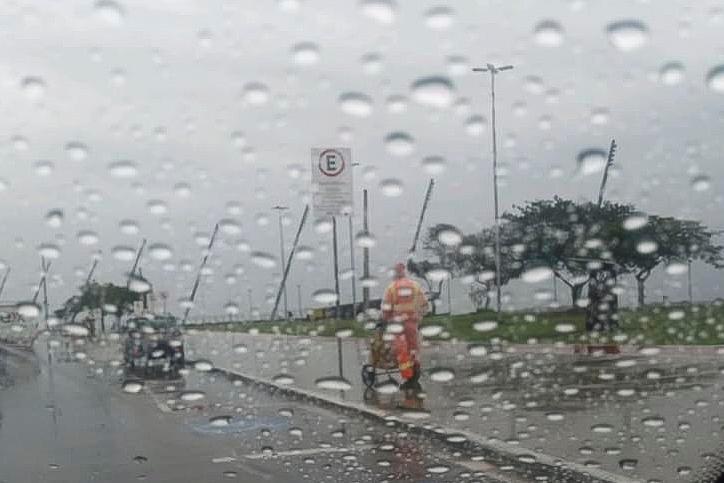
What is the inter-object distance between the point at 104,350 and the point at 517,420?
14.9ft

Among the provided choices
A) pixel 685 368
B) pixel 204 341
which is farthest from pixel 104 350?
pixel 685 368

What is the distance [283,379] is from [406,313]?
316cm

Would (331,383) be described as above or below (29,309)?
below

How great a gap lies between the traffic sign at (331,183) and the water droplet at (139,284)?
4.42 feet

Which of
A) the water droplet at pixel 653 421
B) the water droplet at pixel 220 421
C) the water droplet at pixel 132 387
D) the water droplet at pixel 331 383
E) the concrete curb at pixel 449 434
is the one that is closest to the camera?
the concrete curb at pixel 449 434

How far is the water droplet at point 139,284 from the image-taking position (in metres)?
7.97

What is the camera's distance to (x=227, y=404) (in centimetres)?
1186

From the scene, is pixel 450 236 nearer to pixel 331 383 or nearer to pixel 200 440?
pixel 200 440

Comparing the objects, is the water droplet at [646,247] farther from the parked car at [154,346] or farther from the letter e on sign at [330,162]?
the parked car at [154,346]

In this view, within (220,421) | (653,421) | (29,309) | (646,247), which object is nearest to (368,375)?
(220,421)

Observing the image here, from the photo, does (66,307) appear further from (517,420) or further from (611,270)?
(611,270)

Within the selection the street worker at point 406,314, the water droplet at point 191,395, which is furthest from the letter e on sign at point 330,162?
the water droplet at point 191,395

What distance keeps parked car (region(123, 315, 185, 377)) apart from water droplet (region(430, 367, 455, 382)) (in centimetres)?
272

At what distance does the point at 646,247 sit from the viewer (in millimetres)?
8039
